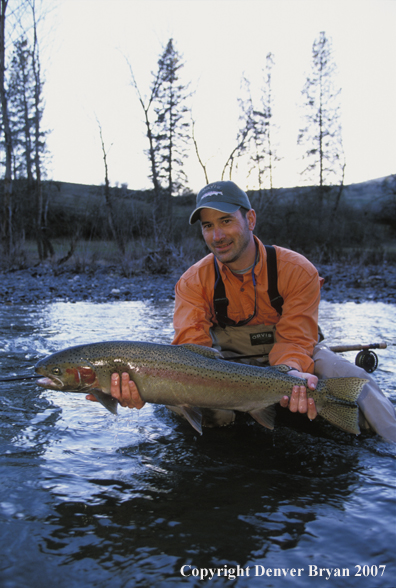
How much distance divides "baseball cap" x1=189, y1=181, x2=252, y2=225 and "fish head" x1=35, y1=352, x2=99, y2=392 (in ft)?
4.65

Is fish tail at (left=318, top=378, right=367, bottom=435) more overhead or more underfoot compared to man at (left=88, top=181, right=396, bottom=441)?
more underfoot

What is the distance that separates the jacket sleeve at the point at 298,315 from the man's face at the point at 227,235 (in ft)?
1.43

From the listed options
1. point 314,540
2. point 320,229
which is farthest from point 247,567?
point 320,229

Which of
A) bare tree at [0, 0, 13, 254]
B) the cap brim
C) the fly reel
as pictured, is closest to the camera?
the cap brim

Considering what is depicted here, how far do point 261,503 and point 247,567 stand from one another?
51 cm

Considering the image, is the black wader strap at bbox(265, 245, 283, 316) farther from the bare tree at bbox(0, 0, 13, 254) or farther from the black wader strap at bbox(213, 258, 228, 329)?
the bare tree at bbox(0, 0, 13, 254)

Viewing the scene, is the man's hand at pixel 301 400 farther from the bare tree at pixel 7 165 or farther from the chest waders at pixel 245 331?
the bare tree at pixel 7 165

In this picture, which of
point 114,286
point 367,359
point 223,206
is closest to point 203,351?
point 223,206

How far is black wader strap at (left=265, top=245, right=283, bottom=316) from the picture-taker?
3.67 meters

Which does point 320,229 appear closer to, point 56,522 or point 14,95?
point 14,95

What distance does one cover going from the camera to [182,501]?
257 centimetres

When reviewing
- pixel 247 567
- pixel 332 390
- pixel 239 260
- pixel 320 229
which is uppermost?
pixel 320 229

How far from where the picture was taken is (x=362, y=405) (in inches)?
127

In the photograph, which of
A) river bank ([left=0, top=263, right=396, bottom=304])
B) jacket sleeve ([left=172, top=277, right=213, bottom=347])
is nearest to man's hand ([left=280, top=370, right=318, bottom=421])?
jacket sleeve ([left=172, top=277, right=213, bottom=347])
